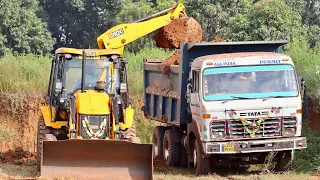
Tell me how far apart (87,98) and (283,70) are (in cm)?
404

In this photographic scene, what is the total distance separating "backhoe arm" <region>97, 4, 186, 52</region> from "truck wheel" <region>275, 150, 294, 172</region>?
4.24 meters

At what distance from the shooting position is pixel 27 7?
149 feet

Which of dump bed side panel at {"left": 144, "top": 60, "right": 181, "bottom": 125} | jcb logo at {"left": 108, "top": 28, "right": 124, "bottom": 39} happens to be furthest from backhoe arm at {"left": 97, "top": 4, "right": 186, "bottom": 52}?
dump bed side panel at {"left": 144, "top": 60, "right": 181, "bottom": 125}

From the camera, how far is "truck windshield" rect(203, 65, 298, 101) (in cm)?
1359

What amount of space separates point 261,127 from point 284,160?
125 centimetres

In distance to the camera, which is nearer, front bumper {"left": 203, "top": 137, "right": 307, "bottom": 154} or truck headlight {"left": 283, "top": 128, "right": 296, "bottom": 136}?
front bumper {"left": 203, "top": 137, "right": 307, "bottom": 154}

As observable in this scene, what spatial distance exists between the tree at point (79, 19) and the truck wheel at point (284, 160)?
35.0 metres

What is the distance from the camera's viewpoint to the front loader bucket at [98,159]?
1221cm

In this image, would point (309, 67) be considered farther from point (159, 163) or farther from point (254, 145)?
point (254, 145)

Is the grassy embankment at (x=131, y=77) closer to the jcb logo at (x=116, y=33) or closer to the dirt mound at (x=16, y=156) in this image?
the dirt mound at (x=16, y=156)

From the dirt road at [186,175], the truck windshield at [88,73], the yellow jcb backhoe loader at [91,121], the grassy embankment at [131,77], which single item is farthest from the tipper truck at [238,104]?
the grassy embankment at [131,77]

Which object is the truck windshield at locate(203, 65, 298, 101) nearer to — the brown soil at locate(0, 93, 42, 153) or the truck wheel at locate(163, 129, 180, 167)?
the truck wheel at locate(163, 129, 180, 167)

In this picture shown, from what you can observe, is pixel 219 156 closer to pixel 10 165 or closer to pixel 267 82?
pixel 267 82

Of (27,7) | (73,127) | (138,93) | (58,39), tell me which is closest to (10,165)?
(73,127)
